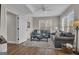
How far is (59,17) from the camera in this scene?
3.45 m

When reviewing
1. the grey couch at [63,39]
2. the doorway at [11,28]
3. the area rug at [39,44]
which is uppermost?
the doorway at [11,28]

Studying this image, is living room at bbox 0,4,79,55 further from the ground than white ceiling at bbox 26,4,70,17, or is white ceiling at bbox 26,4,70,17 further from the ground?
white ceiling at bbox 26,4,70,17

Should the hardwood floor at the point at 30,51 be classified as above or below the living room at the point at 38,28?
below

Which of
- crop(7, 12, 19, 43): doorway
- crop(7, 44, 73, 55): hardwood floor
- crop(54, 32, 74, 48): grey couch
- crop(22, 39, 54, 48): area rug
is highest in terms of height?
crop(7, 12, 19, 43): doorway

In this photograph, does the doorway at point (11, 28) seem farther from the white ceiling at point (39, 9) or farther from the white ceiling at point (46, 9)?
the white ceiling at point (46, 9)

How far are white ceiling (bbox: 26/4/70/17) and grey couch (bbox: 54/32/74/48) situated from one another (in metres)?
0.58

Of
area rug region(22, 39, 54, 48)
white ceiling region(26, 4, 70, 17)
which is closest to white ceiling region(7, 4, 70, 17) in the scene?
white ceiling region(26, 4, 70, 17)

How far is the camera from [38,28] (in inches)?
139

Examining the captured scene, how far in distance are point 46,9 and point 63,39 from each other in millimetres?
899

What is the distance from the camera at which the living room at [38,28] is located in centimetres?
336

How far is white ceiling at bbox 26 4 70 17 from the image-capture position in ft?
11.0

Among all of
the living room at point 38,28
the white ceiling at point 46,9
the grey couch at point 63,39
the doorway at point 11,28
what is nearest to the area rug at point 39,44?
the living room at point 38,28

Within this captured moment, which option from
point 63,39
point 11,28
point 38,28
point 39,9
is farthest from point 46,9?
point 11,28

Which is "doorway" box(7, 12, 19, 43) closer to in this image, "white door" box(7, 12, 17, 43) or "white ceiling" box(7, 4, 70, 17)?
"white door" box(7, 12, 17, 43)
